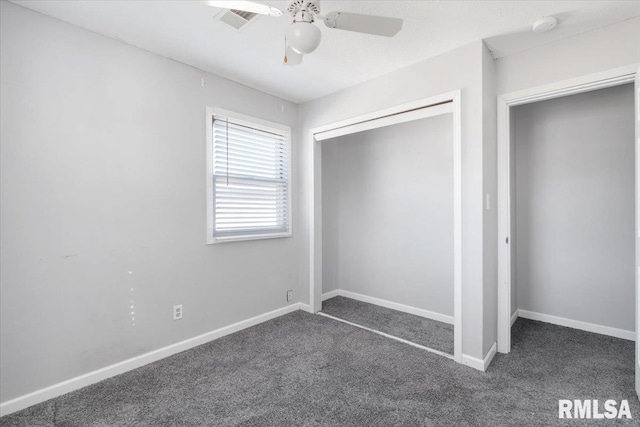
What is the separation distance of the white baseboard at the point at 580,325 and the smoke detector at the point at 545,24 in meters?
2.73

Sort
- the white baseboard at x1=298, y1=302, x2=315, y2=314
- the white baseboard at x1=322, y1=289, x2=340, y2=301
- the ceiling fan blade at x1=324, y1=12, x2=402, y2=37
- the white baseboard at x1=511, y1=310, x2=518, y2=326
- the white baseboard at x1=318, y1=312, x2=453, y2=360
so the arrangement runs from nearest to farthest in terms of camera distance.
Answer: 1. the ceiling fan blade at x1=324, y1=12, x2=402, y2=37
2. the white baseboard at x1=318, y1=312, x2=453, y2=360
3. the white baseboard at x1=511, y1=310, x2=518, y2=326
4. the white baseboard at x1=298, y1=302, x2=315, y2=314
5. the white baseboard at x1=322, y1=289, x2=340, y2=301

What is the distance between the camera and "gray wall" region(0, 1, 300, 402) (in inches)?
75.2

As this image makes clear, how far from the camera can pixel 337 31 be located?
2.21 meters

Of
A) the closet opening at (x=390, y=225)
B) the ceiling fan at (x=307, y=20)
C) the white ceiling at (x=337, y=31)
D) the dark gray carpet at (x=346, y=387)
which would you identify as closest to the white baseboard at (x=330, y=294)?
the closet opening at (x=390, y=225)

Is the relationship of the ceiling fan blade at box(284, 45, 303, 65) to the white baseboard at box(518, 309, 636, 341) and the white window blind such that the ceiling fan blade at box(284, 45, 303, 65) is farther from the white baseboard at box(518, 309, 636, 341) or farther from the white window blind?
the white baseboard at box(518, 309, 636, 341)

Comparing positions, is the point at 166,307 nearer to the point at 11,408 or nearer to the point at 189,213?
the point at 189,213

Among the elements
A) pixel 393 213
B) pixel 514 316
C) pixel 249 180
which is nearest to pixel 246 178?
pixel 249 180

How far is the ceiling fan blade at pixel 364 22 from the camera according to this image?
1.54 m

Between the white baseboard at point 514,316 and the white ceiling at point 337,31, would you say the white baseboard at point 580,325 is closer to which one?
the white baseboard at point 514,316

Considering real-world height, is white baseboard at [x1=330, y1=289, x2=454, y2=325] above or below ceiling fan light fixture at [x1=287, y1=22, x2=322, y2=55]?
below

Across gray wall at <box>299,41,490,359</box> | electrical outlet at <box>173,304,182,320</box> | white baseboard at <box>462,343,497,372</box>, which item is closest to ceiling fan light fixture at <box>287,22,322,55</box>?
gray wall at <box>299,41,490,359</box>

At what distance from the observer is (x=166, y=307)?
2.59 m

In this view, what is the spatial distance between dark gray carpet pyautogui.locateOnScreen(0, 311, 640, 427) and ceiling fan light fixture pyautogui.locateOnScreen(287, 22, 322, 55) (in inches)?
80.7

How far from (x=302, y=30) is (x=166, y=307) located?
2328 mm
